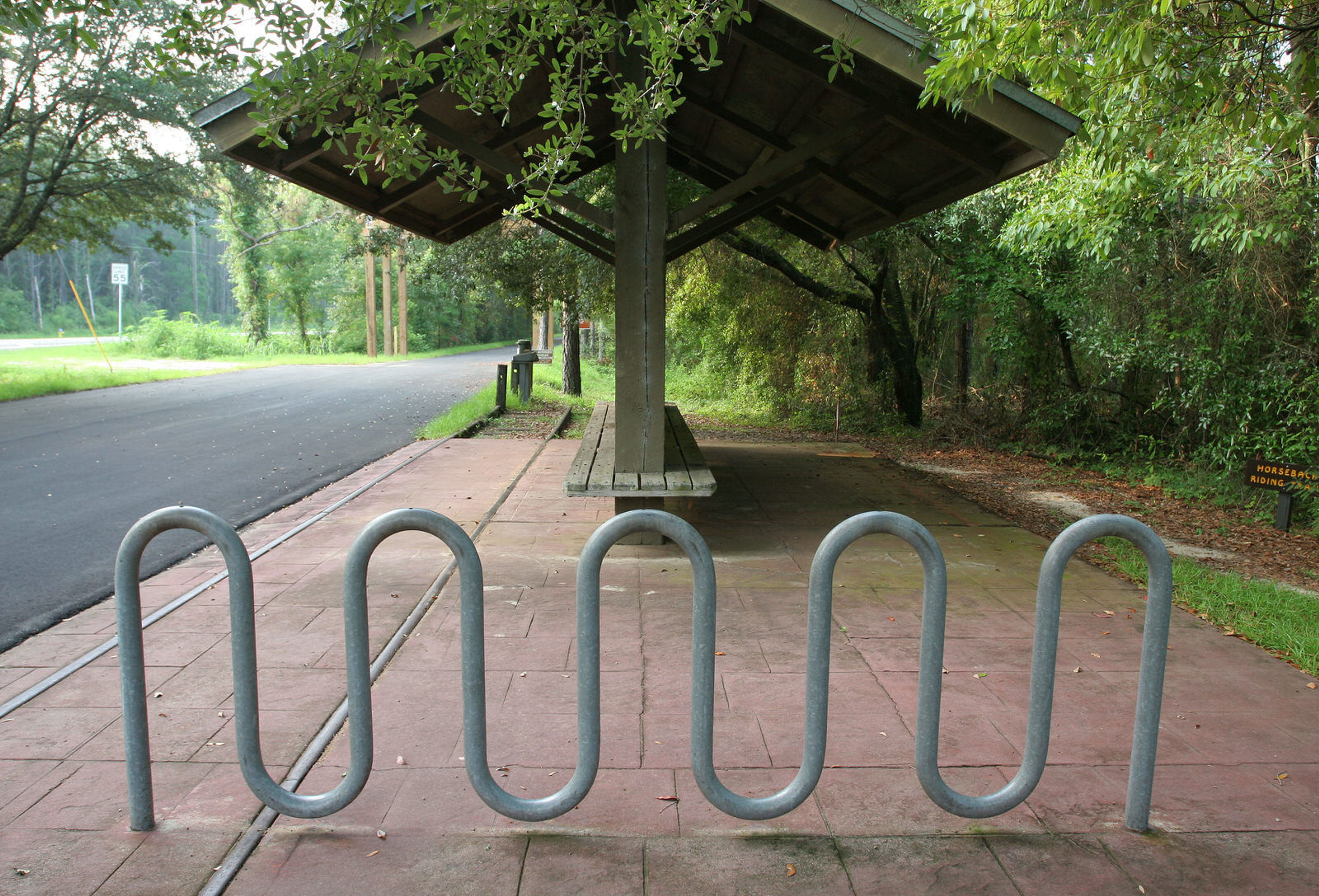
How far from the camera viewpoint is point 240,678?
280cm

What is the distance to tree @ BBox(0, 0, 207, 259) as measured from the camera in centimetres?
1661

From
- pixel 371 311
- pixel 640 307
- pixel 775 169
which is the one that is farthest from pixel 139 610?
pixel 371 311

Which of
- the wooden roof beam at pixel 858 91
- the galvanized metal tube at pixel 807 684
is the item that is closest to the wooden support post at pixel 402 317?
the wooden roof beam at pixel 858 91

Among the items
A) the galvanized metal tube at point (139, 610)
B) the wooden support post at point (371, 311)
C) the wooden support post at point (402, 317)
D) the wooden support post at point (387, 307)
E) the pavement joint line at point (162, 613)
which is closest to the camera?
the galvanized metal tube at point (139, 610)

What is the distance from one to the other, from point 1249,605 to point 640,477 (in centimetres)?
398

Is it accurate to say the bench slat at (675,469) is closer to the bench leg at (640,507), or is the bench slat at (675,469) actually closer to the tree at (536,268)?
the bench leg at (640,507)

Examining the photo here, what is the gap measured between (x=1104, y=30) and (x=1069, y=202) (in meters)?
3.96

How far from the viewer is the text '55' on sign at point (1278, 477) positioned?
7.64 metres

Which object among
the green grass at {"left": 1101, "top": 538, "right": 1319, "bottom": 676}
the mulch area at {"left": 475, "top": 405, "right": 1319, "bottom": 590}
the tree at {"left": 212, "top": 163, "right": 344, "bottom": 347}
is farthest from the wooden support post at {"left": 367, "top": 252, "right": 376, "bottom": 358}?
the green grass at {"left": 1101, "top": 538, "right": 1319, "bottom": 676}

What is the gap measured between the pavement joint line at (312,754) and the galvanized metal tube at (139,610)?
0.34m

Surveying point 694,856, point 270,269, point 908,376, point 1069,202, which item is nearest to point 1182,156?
point 1069,202

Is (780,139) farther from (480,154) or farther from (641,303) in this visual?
(480,154)

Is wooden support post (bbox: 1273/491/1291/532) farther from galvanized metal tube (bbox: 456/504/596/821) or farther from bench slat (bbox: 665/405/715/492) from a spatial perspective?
galvanized metal tube (bbox: 456/504/596/821)

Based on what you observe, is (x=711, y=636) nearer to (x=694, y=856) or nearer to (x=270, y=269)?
(x=694, y=856)
